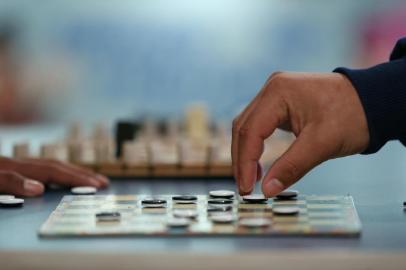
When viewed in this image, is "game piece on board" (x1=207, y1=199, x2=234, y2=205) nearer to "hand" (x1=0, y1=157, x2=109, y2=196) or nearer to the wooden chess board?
"hand" (x1=0, y1=157, x2=109, y2=196)

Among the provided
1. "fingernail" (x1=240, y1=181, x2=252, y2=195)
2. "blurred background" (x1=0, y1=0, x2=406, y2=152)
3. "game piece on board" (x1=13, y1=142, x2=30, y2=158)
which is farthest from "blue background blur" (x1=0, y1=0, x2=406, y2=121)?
"fingernail" (x1=240, y1=181, x2=252, y2=195)

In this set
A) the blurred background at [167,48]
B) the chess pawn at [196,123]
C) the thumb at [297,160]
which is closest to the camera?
the thumb at [297,160]

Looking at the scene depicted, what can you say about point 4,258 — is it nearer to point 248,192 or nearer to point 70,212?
point 70,212

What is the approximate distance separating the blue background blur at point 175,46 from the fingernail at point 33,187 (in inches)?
109

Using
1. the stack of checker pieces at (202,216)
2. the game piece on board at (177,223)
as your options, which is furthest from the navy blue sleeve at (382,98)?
the game piece on board at (177,223)

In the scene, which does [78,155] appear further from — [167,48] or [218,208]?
[167,48]

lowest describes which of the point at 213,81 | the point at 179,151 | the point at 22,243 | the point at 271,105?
the point at 213,81

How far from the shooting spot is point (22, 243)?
1.15 m

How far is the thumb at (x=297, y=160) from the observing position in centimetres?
135

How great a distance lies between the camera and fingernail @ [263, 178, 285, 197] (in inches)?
53.4

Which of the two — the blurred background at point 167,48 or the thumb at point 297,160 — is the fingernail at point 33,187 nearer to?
the thumb at point 297,160

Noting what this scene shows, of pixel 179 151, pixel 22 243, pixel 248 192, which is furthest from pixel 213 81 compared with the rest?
pixel 22 243

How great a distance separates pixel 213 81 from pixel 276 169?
3203 mm

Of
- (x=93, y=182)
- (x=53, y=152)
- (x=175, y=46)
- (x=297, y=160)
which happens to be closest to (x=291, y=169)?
(x=297, y=160)
